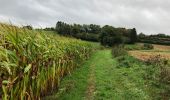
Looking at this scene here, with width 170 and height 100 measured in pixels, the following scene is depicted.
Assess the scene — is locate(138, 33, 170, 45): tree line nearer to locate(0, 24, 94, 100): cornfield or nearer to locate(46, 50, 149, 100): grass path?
locate(46, 50, 149, 100): grass path

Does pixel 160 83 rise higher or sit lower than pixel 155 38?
higher

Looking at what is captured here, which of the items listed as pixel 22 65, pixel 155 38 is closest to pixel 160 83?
pixel 22 65

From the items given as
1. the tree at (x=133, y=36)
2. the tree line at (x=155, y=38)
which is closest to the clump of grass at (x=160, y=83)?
the tree line at (x=155, y=38)

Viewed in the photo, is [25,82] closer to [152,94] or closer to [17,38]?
[17,38]

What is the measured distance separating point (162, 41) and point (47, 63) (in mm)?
88879

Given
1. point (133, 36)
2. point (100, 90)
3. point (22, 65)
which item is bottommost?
point (100, 90)

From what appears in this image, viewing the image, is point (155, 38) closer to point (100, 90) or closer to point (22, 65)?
point (100, 90)

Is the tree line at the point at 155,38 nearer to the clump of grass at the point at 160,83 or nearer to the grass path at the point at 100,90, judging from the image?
the clump of grass at the point at 160,83

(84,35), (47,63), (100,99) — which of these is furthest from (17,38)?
(84,35)

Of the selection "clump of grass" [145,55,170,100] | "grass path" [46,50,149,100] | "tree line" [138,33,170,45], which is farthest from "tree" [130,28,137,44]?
"grass path" [46,50,149,100]

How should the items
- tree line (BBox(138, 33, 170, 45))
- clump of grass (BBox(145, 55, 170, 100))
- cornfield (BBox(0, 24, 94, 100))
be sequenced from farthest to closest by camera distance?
tree line (BBox(138, 33, 170, 45))
clump of grass (BBox(145, 55, 170, 100))
cornfield (BBox(0, 24, 94, 100))

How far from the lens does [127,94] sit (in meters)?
12.8

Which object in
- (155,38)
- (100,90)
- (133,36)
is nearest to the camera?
(100,90)

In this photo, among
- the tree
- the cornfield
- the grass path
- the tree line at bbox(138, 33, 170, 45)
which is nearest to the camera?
the cornfield
